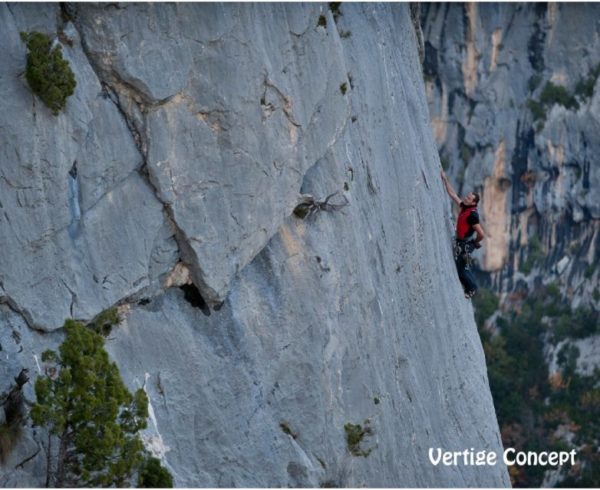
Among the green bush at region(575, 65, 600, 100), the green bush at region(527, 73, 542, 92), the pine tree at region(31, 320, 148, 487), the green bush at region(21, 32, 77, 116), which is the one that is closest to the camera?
the pine tree at region(31, 320, 148, 487)

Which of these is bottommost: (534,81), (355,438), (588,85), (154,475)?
(588,85)

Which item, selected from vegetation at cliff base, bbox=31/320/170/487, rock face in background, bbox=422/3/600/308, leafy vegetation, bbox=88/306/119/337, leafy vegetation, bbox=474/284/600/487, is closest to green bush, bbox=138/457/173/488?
vegetation at cliff base, bbox=31/320/170/487

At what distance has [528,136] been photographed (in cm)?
7200

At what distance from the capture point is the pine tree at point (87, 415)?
50.2 ft

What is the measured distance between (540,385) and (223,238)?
51601mm

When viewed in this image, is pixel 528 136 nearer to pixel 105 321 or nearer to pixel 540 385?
pixel 540 385

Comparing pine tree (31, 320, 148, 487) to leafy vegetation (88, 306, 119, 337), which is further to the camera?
leafy vegetation (88, 306, 119, 337)

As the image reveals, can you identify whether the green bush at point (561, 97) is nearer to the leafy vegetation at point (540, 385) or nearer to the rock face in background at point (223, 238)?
the leafy vegetation at point (540, 385)

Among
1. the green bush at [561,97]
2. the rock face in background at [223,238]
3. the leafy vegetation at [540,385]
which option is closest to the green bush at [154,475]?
the rock face in background at [223,238]

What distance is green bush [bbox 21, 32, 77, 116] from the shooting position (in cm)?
1655

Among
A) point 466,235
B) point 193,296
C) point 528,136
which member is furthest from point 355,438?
point 528,136

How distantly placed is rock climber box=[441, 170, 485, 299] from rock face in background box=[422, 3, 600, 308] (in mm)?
44138

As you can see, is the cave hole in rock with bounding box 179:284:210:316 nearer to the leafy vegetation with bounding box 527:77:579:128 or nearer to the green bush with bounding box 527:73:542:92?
the leafy vegetation with bounding box 527:77:579:128


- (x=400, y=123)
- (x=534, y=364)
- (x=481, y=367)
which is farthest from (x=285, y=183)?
(x=534, y=364)
